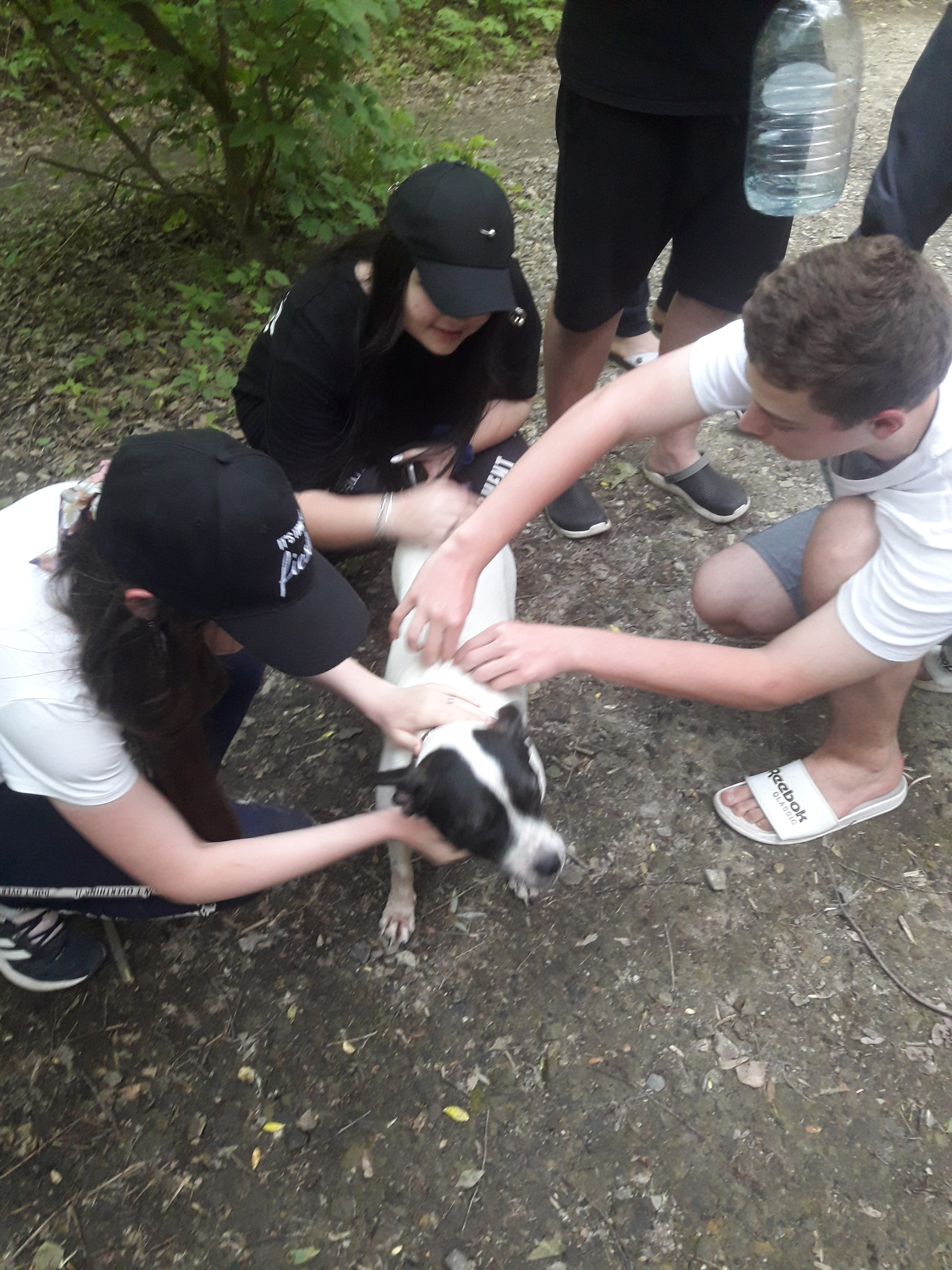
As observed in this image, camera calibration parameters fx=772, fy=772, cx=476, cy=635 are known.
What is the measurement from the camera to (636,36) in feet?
6.91

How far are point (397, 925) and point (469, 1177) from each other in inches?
22.7

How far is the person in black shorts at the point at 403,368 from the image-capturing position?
5.87 feet

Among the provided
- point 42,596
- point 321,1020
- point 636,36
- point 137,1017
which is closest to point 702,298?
point 636,36

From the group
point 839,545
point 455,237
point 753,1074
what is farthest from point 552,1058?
point 455,237

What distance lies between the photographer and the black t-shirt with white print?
2.07m

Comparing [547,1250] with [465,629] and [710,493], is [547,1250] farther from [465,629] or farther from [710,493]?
[710,493]

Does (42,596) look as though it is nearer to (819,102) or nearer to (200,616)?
(200,616)

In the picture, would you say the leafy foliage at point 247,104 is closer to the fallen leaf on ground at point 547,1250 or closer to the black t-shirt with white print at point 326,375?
the black t-shirt with white print at point 326,375

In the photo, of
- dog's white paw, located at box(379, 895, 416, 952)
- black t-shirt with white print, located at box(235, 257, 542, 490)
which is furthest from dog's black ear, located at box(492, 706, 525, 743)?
black t-shirt with white print, located at box(235, 257, 542, 490)

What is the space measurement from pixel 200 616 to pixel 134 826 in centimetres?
47

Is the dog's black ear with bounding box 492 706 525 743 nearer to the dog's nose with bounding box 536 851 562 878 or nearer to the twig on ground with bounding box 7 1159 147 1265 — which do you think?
the dog's nose with bounding box 536 851 562 878

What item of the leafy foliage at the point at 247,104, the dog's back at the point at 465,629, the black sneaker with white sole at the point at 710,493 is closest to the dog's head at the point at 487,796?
the dog's back at the point at 465,629

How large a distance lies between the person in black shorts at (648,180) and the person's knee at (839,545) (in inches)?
39.5

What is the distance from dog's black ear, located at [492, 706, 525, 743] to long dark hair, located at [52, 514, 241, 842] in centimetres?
62
